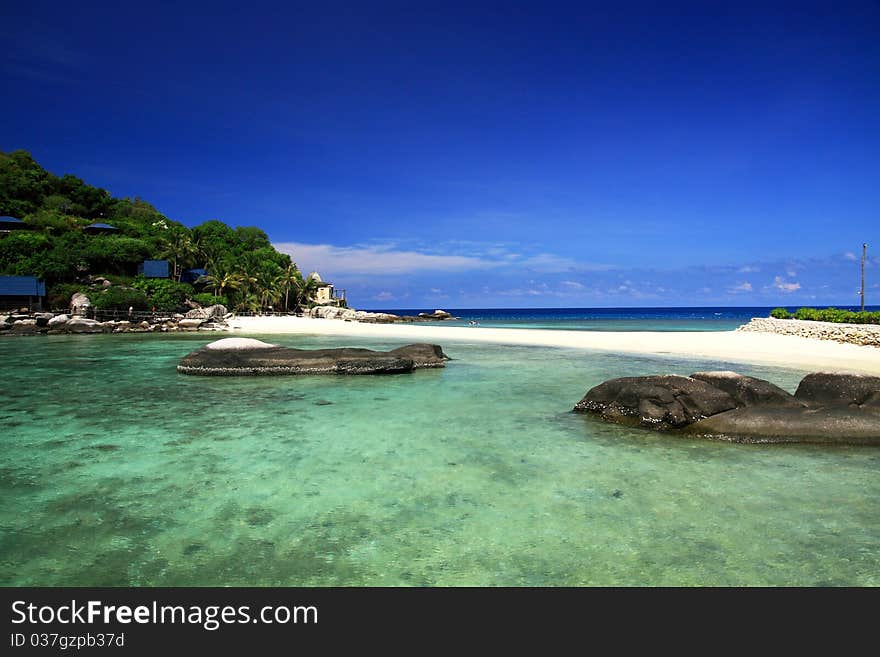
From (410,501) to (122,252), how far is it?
68.3 m

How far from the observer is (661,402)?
1012 cm

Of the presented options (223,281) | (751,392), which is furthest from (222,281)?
(751,392)

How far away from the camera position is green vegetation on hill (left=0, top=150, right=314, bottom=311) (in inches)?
2179

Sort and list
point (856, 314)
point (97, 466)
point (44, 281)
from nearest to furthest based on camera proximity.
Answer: point (97, 466), point (856, 314), point (44, 281)

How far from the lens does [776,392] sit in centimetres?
1041

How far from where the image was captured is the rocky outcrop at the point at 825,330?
26641 millimetres

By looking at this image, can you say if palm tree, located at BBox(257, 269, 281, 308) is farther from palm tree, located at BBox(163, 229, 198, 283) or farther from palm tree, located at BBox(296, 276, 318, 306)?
palm tree, located at BBox(163, 229, 198, 283)

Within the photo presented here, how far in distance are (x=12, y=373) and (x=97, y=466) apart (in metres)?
15.5

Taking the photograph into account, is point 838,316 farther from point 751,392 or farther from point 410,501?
point 410,501
